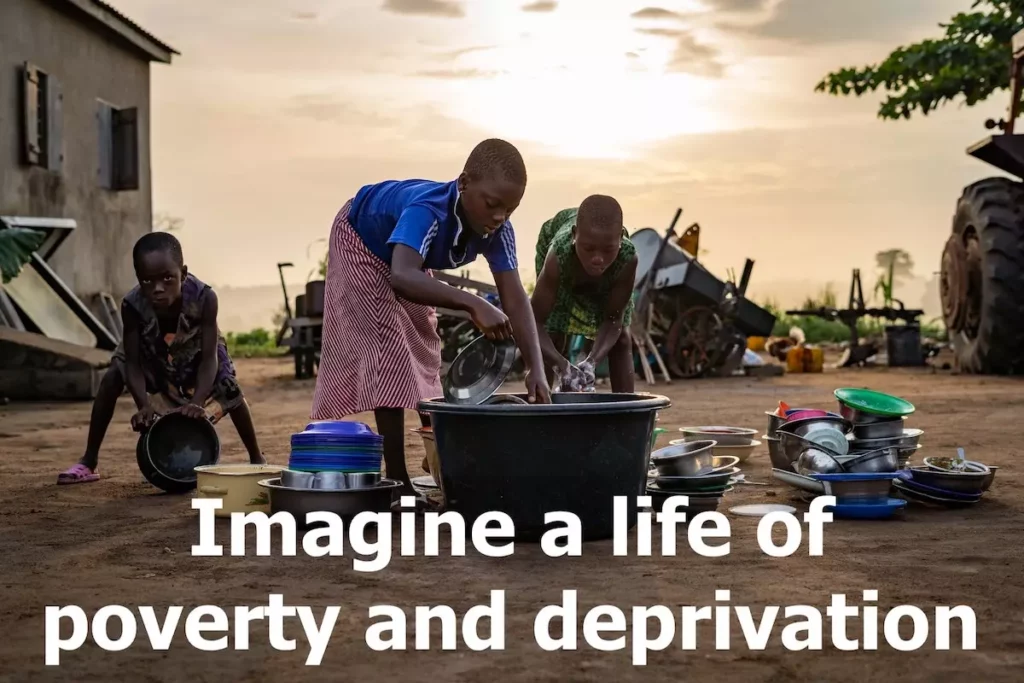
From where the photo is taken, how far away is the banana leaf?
9.07 m

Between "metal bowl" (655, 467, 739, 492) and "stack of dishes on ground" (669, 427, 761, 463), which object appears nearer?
"metal bowl" (655, 467, 739, 492)

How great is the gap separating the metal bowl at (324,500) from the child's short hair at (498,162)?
106 centimetres

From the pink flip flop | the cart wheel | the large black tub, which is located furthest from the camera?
the cart wheel

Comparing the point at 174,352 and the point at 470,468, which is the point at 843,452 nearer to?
the point at 470,468

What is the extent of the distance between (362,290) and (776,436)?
1.75 meters

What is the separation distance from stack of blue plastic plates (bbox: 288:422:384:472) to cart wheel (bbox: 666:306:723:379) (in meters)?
8.71

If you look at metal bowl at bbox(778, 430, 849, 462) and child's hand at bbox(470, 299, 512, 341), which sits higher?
child's hand at bbox(470, 299, 512, 341)

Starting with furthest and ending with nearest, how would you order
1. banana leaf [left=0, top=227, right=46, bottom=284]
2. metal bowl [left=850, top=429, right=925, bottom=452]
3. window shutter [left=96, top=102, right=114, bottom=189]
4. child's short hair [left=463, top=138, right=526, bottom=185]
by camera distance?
window shutter [left=96, top=102, right=114, bottom=189]
banana leaf [left=0, top=227, right=46, bottom=284]
metal bowl [left=850, top=429, right=925, bottom=452]
child's short hair [left=463, top=138, right=526, bottom=185]

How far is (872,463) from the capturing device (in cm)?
402

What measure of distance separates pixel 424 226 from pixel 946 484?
1.98 m

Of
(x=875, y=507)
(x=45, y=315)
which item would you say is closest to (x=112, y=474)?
(x=875, y=507)

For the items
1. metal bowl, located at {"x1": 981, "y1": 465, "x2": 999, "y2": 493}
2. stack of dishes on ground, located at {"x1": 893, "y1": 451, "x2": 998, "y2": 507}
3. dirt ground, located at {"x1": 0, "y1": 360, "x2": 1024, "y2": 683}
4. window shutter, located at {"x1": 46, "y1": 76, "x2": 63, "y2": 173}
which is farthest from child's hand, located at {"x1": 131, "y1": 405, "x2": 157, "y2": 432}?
window shutter, located at {"x1": 46, "y1": 76, "x2": 63, "y2": 173}

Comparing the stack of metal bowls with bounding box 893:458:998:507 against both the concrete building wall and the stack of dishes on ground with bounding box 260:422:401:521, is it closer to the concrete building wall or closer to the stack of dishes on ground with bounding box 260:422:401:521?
the stack of dishes on ground with bounding box 260:422:401:521

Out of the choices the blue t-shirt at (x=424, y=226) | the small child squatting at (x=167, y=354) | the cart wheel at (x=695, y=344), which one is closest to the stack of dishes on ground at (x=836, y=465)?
the blue t-shirt at (x=424, y=226)
